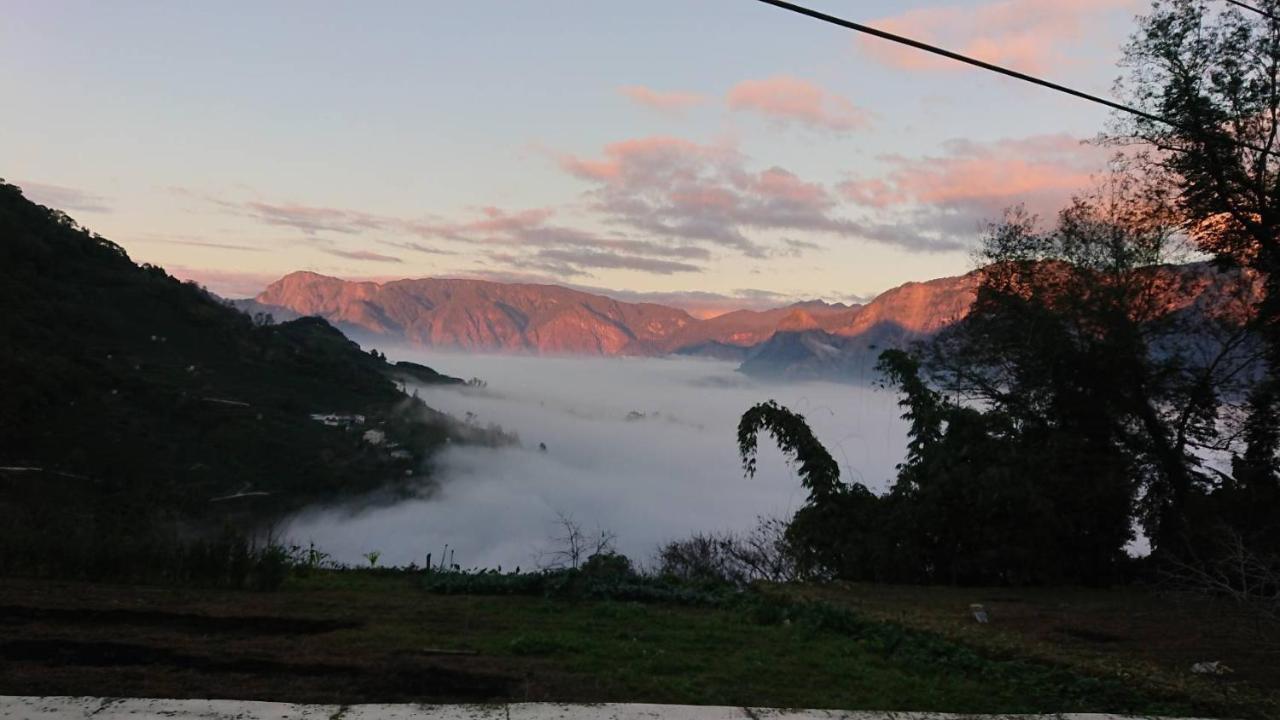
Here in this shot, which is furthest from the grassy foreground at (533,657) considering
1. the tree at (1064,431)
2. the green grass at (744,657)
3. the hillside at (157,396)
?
the hillside at (157,396)

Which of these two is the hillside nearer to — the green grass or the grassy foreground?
the grassy foreground

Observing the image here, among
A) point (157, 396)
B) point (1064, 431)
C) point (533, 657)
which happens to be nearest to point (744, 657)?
point (533, 657)

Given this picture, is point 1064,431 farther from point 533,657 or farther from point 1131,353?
point 533,657

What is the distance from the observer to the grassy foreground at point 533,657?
598 cm

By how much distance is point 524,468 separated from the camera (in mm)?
177375

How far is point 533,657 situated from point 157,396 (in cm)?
9819

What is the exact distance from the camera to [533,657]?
7312 mm

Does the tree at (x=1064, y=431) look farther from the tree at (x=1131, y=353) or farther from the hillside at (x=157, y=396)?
the hillside at (x=157, y=396)

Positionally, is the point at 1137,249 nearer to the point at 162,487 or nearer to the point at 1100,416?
the point at 1100,416

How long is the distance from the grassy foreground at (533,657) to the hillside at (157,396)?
2116 inches

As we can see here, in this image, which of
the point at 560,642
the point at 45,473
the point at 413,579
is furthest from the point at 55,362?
the point at 560,642

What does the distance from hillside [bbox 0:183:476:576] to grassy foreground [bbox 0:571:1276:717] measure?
5375 cm

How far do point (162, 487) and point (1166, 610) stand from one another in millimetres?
75729

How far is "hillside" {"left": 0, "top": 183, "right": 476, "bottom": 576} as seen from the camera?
238 feet
